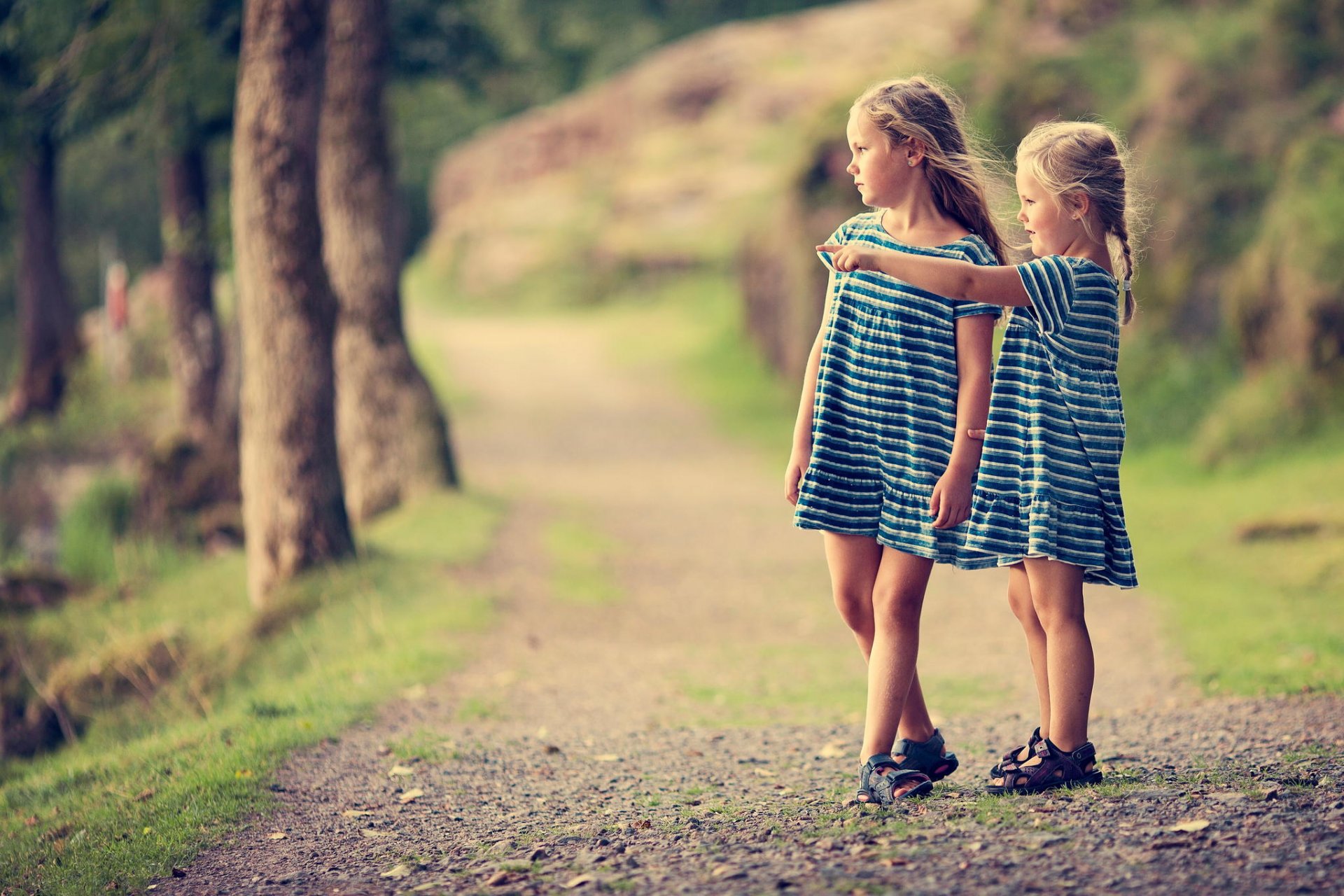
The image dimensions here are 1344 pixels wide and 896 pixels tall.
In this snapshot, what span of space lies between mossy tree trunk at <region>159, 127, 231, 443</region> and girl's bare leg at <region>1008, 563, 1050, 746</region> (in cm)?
1177

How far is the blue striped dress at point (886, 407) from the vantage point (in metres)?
3.94

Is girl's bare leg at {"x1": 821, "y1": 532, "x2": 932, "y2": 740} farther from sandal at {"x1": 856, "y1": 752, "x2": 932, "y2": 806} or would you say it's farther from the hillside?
the hillside

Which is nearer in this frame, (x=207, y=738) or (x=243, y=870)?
(x=243, y=870)

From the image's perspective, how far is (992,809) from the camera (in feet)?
12.9

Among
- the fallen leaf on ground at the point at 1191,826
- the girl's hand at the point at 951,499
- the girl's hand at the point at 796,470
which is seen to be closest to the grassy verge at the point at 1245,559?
the fallen leaf on ground at the point at 1191,826

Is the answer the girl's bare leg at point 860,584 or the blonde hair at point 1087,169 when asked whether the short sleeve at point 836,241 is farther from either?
the girl's bare leg at point 860,584

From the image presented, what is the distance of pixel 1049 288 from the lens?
12.5ft

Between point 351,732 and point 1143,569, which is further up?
point 351,732

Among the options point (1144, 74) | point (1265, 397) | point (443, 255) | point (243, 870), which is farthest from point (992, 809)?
point (443, 255)

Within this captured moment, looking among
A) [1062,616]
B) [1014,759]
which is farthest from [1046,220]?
[1014,759]

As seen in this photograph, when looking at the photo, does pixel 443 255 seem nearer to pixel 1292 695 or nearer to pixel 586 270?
pixel 586 270

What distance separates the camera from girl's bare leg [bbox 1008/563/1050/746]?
4.14 metres

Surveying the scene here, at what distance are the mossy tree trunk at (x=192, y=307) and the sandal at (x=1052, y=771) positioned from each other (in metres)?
11.9

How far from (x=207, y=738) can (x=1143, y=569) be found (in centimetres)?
621
